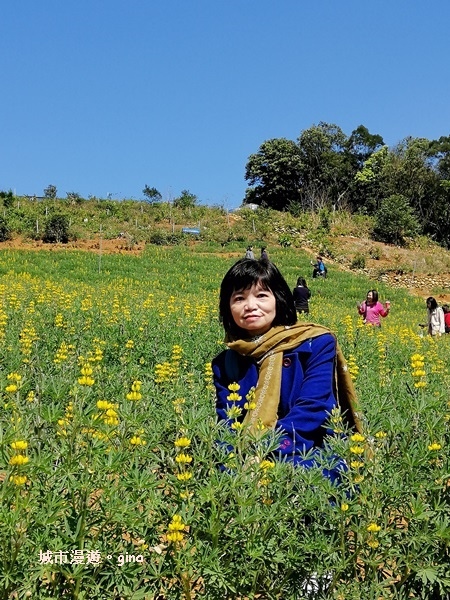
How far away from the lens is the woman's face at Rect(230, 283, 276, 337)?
7.68ft

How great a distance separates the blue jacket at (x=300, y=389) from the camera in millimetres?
2006

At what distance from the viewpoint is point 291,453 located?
1.98m

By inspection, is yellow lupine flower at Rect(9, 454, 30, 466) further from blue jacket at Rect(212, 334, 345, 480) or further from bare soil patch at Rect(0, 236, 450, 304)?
bare soil patch at Rect(0, 236, 450, 304)

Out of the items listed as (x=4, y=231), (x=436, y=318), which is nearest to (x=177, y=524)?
(x=436, y=318)

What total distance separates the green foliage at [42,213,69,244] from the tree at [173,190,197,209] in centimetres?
1189

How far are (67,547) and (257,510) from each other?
1.56ft

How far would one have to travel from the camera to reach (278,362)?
214 centimetres

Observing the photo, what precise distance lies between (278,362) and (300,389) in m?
0.13

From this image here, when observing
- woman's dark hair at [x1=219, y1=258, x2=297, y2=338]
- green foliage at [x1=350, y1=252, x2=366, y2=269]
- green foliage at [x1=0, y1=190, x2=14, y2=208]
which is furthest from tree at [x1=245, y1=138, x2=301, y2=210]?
woman's dark hair at [x1=219, y1=258, x2=297, y2=338]

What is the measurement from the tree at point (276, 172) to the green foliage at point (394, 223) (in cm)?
822

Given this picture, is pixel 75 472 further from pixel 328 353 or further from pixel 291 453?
pixel 328 353

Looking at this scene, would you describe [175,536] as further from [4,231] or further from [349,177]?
[349,177]

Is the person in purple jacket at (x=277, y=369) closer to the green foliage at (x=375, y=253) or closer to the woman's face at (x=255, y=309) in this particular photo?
the woman's face at (x=255, y=309)

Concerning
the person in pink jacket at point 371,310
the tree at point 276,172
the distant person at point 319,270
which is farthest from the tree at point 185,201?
the person in pink jacket at point 371,310
